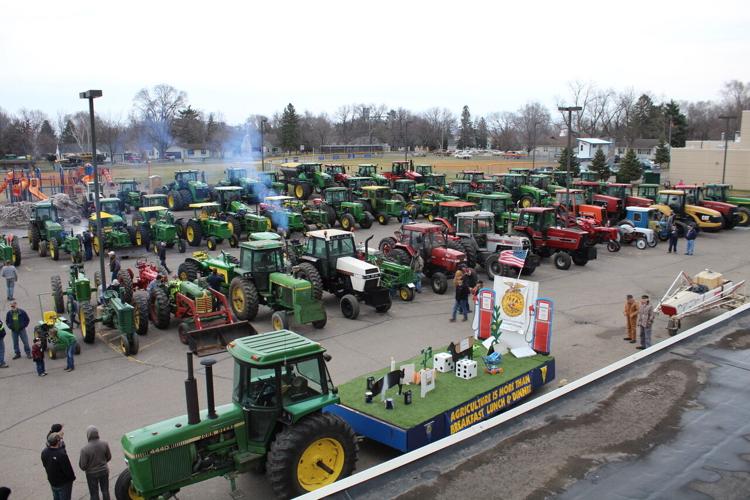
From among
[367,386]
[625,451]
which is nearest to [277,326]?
[367,386]

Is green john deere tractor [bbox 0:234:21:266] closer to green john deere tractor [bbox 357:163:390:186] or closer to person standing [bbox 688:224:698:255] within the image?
green john deere tractor [bbox 357:163:390:186]

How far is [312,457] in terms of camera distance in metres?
7.19

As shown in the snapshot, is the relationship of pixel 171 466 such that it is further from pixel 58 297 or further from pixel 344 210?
pixel 344 210

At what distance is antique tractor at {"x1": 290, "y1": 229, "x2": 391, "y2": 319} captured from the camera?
601 inches

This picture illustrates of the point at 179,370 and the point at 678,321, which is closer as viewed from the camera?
the point at 179,370

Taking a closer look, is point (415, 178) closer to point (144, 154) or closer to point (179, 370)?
point (179, 370)

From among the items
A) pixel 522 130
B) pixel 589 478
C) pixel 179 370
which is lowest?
pixel 179 370

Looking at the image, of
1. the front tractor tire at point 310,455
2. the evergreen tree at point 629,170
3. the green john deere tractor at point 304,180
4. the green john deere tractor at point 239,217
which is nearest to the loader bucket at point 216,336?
the front tractor tire at point 310,455

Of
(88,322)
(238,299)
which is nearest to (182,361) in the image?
(88,322)

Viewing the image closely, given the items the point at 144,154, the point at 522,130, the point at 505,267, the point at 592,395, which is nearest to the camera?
the point at 592,395

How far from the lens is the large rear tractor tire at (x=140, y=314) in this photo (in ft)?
45.5

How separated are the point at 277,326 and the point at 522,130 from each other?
112 metres

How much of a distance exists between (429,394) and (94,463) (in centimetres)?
449

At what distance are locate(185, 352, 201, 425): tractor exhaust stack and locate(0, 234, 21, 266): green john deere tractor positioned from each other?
54.9 feet
